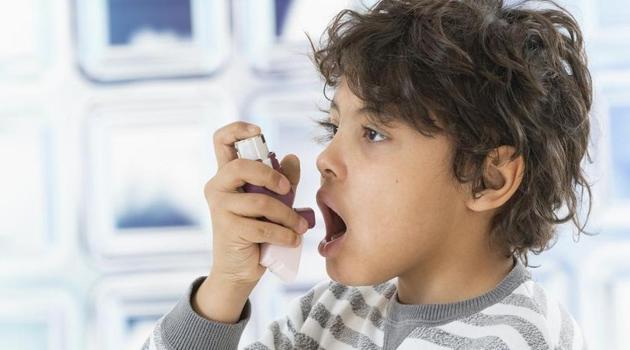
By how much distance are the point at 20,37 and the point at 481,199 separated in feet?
2.85

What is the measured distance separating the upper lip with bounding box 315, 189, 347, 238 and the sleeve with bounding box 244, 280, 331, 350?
16cm

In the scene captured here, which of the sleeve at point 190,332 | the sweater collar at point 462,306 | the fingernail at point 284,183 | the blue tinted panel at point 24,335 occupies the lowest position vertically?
the blue tinted panel at point 24,335

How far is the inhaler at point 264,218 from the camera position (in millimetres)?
875

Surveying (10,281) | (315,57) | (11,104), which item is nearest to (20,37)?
(11,104)

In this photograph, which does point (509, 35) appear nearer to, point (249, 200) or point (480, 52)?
point (480, 52)

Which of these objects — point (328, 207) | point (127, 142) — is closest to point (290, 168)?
point (328, 207)

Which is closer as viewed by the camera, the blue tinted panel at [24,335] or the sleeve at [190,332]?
the sleeve at [190,332]

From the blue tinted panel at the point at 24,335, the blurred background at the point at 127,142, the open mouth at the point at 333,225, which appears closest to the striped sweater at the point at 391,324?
the open mouth at the point at 333,225

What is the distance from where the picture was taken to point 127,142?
1400 millimetres

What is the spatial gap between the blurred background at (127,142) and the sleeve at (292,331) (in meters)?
0.31

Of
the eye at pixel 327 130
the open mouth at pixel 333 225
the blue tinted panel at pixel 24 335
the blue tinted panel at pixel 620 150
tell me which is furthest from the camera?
the blue tinted panel at pixel 24 335

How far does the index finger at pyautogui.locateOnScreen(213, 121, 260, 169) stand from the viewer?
90cm

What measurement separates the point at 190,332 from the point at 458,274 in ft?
0.93

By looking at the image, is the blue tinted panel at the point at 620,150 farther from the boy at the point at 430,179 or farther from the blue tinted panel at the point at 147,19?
the blue tinted panel at the point at 147,19
